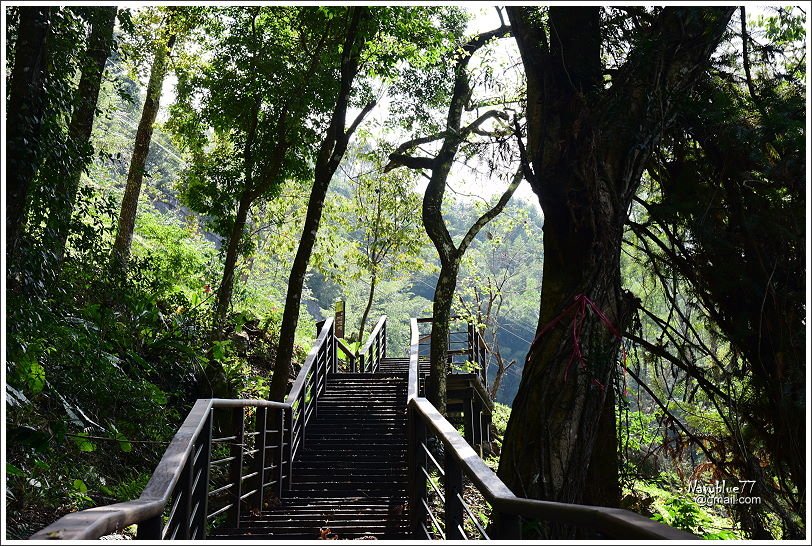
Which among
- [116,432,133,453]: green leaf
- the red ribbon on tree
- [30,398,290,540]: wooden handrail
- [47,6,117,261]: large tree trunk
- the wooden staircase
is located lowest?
the wooden staircase

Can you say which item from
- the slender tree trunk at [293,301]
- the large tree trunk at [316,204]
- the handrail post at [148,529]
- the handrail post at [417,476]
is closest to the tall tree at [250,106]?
the large tree trunk at [316,204]

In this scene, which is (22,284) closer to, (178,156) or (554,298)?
(554,298)

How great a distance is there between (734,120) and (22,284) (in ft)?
13.4

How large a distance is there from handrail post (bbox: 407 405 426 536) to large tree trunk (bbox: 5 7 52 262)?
104 inches

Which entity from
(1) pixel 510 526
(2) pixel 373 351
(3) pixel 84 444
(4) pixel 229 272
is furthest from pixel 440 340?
(1) pixel 510 526

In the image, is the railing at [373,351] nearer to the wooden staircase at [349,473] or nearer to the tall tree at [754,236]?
the wooden staircase at [349,473]

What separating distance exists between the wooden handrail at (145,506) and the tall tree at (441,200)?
6.78 metres

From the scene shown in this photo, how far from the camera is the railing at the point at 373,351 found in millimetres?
11984

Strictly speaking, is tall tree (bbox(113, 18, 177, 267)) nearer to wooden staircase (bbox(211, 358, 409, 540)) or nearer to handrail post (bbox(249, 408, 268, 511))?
wooden staircase (bbox(211, 358, 409, 540))

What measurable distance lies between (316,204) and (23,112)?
411cm

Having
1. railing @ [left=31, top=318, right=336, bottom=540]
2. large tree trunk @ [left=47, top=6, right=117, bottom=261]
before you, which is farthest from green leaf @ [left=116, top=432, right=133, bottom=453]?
large tree trunk @ [left=47, top=6, right=117, bottom=261]

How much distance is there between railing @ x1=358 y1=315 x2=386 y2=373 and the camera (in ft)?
39.3

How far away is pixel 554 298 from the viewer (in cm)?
376

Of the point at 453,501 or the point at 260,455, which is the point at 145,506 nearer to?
the point at 453,501
